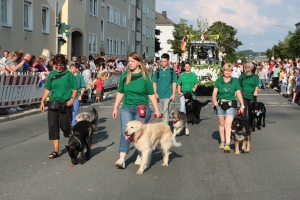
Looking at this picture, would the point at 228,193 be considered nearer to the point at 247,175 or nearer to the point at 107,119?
the point at 247,175

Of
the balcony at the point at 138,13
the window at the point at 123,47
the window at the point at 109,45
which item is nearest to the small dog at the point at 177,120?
the window at the point at 109,45

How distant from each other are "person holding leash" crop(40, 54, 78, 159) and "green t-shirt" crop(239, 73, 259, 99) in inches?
212

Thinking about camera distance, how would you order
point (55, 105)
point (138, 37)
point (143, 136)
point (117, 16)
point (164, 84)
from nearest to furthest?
point (143, 136) → point (55, 105) → point (164, 84) → point (117, 16) → point (138, 37)

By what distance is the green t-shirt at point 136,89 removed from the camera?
25.6ft

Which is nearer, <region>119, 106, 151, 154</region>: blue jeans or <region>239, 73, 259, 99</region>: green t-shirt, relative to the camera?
<region>119, 106, 151, 154</region>: blue jeans

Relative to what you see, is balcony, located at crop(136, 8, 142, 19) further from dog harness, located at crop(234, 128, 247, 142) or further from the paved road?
dog harness, located at crop(234, 128, 247, 142)

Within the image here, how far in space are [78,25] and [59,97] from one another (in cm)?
2977

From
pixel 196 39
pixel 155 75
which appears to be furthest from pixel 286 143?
pixel 196 39

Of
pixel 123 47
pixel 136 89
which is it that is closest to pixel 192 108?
pixel 136 89

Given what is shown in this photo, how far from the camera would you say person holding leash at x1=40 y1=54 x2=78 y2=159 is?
29.0 ft

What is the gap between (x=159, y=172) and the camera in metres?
7.77

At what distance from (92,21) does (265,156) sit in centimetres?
3511

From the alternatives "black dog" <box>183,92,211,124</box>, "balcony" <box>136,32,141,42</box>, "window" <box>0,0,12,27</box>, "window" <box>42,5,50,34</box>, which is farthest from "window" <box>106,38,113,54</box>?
"black dog" <box>183,92,211,124</box>

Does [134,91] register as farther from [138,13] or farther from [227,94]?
[138,13]
